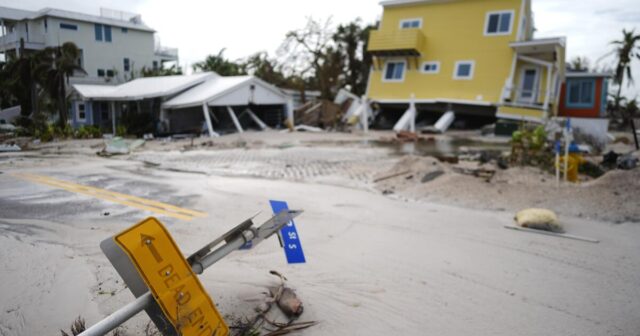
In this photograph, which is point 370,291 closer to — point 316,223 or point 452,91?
point 316,223

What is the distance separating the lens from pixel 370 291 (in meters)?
4.45

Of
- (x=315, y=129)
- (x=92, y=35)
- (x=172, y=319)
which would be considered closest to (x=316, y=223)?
(x=172, y=319)

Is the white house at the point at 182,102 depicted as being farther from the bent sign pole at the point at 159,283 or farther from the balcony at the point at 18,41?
the bent sign pole at the point at 159,283

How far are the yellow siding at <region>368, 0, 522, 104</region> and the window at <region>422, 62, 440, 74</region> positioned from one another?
0.76 feet

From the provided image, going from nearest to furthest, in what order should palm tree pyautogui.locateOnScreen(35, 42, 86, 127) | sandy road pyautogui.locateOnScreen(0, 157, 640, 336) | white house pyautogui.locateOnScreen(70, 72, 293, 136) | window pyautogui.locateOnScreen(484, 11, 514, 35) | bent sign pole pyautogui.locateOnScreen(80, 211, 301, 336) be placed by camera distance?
bent sign pole pyautogui.locateOnScreen(80, 211, 301, 336)
sandy road pyautogui.locateOnScreen(0, 157, 640, 336)
palm tree pyautogui.locateOnScreen(35, 42, 86, 127)
white house pyautogui.locateOnScreen(70, 72, 293, 136)
window pyautogui.locateOnScreen(484, 11, 514, 35)

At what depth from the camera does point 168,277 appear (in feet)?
8.18

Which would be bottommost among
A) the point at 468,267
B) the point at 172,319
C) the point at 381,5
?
the point at 468,267

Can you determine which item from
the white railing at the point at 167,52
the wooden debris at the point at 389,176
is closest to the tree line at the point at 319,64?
the white railing at the point at 167,52

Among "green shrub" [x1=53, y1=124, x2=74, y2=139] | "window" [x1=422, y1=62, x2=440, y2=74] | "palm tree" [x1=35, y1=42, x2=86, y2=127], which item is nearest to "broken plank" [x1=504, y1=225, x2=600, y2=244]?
"palm tree" [x1=35, y1=42, x2=86, y2=127]

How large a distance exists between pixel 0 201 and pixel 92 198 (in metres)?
1.33

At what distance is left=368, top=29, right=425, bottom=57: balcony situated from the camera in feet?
98.3

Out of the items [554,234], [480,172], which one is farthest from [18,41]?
[480,172]

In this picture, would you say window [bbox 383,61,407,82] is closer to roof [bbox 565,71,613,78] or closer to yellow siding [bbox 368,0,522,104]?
yellow siding [bbox 368,0,522,104]

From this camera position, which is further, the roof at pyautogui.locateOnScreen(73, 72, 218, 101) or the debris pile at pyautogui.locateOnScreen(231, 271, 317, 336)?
the roof at pyautogui.locateOnScreen(73, 72, 218, 101)
